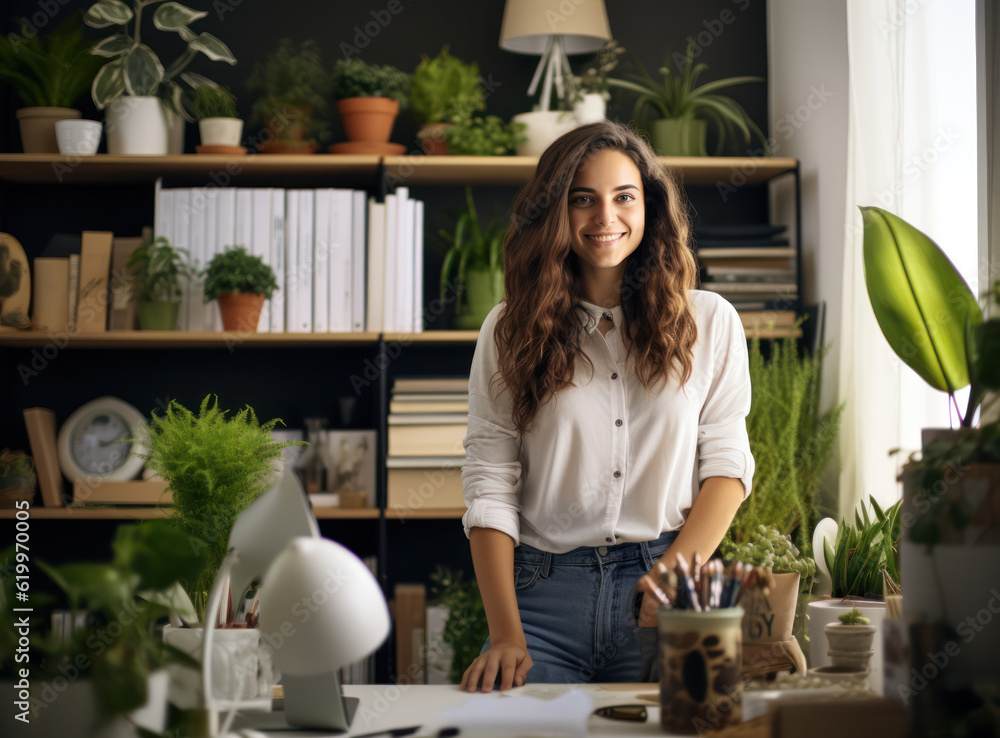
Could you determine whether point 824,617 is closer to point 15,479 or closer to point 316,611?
point 316,611

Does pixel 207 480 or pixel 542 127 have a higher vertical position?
pixel 542 127

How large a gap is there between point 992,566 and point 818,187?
1.95m

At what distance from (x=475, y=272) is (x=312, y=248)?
484 millimetres

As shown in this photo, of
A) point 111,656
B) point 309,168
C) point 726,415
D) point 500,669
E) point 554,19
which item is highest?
point 554,19

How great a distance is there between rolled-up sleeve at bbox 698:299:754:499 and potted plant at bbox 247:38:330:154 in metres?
1.56

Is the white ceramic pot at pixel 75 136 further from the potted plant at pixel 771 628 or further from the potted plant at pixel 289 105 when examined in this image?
the potted plant at pixel 771 628

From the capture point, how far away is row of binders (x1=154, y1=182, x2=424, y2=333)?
2525 millimetres

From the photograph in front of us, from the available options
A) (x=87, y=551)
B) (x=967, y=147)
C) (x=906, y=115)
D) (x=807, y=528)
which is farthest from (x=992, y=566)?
(x=87, y=551)

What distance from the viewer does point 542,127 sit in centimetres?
256

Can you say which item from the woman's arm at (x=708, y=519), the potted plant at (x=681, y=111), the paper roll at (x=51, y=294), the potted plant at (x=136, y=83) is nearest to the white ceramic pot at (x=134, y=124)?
the potted plant at (x=136, y=83)

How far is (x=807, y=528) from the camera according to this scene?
2312 millimetres

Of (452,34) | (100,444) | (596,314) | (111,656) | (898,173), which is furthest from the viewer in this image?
(452,34)

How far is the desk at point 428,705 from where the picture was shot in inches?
35.2

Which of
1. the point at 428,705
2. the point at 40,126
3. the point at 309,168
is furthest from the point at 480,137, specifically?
the point at 428,705
